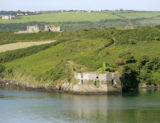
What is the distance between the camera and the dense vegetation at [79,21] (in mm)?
168512

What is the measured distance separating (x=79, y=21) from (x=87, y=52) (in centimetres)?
7189

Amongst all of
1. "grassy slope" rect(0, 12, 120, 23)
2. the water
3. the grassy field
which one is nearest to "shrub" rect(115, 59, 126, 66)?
the water

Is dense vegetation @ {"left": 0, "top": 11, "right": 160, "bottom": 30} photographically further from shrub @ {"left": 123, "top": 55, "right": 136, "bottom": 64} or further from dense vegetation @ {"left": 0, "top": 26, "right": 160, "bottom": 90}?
shrub @ {"left": 123, "top": 55, "right": 136, "bottom": 64}

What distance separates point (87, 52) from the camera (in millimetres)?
103312

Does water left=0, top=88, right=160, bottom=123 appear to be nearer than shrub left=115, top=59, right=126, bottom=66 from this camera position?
Yes

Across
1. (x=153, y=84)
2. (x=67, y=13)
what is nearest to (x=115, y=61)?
(x=153, y=84)

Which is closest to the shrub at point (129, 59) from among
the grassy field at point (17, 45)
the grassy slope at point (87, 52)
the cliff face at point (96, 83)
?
A: the grassy slope at point (87, 52)

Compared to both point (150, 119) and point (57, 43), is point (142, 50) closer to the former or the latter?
point (57, 43)

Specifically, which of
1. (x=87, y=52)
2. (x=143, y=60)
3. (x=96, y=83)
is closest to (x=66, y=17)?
(x=87, y=52)

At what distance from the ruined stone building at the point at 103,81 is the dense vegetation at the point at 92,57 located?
1.75 m

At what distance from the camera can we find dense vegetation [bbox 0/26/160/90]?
8931 centimetres

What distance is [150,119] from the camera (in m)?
64.1

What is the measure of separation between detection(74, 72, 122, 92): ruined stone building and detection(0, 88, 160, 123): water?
4.61ft

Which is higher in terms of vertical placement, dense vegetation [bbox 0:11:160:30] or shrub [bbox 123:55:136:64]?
dense vegetation [bbox 0:11:160:30]
